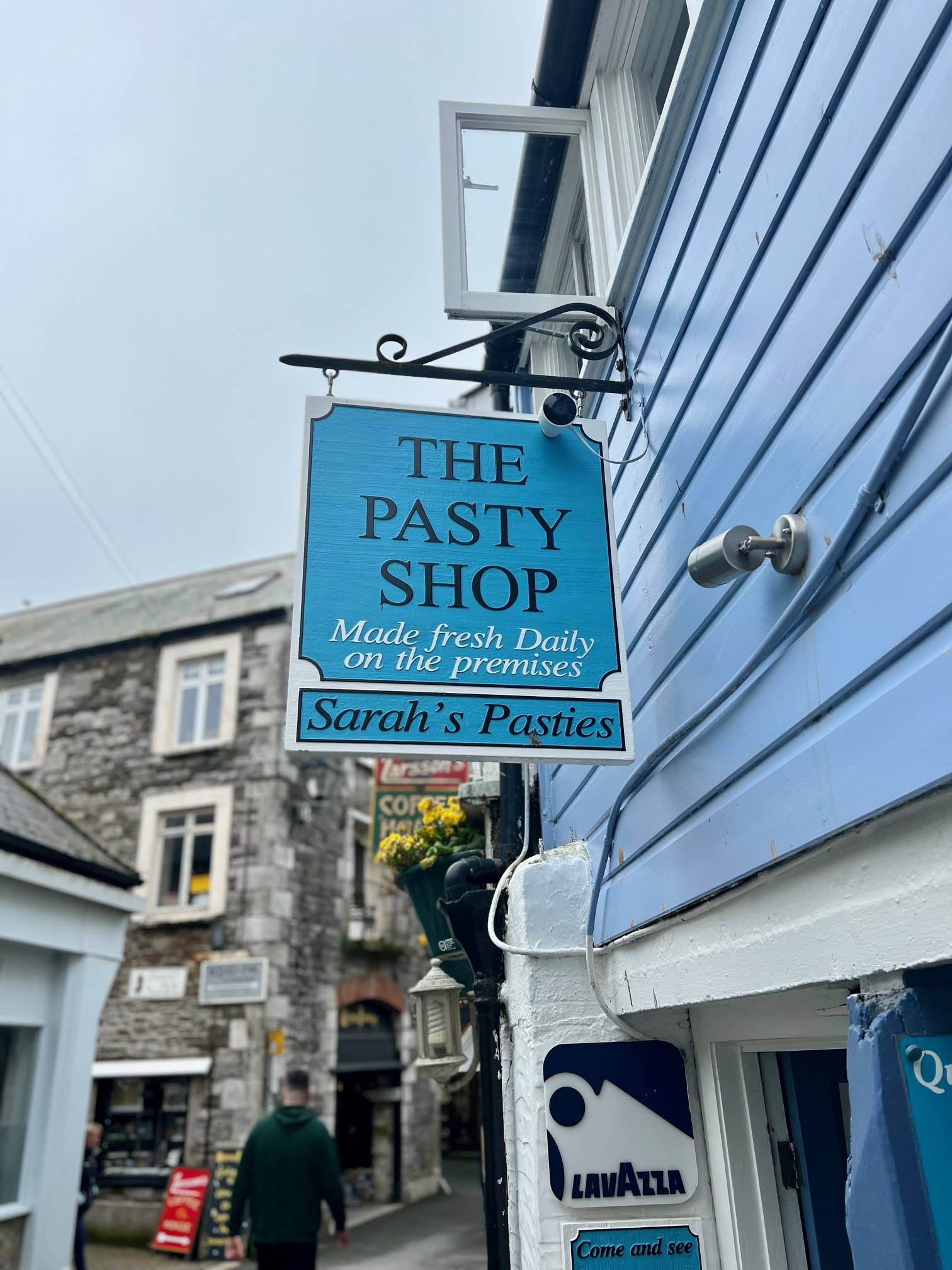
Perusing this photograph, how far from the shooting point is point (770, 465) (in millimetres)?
2020

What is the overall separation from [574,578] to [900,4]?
1.45 meters

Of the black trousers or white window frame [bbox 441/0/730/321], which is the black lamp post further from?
the black trousers

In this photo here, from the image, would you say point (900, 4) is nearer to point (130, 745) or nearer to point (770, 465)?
point (770, 465)

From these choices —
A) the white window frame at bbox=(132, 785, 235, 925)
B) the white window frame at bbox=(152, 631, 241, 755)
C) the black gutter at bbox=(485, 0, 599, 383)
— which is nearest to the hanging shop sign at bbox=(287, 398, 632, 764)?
the black gutter at bbox=(485, 0, 599, 383)

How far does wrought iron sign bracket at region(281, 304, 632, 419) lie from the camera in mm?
2986

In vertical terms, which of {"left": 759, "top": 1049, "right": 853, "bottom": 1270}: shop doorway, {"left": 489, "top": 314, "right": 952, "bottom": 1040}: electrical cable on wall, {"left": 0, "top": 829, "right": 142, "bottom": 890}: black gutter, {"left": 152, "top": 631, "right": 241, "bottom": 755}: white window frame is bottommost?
{"left": 759, "top": 1049, "right": 853, "bottom": 1270}: shop doorway

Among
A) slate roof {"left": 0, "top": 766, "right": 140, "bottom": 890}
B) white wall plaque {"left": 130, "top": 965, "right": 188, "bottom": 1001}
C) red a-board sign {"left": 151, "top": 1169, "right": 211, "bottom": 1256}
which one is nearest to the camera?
slate roof {"left": 0, "top": 766, "right": 140, "bottom": 890}

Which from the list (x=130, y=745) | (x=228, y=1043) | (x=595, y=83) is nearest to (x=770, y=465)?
(x=595, y=83)

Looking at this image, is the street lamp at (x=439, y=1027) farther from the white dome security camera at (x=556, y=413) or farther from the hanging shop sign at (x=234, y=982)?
the hanging shop sign at (x=234, y=982)

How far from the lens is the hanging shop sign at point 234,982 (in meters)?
12.8

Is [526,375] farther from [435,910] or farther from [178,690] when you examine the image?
[178,690]

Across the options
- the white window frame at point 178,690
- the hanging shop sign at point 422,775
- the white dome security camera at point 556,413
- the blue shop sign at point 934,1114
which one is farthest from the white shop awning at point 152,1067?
the blue shop sign at point 934,1114

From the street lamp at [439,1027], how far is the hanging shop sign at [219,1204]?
8.08 m

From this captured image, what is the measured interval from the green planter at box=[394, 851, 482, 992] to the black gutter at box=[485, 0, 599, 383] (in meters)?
2.84
